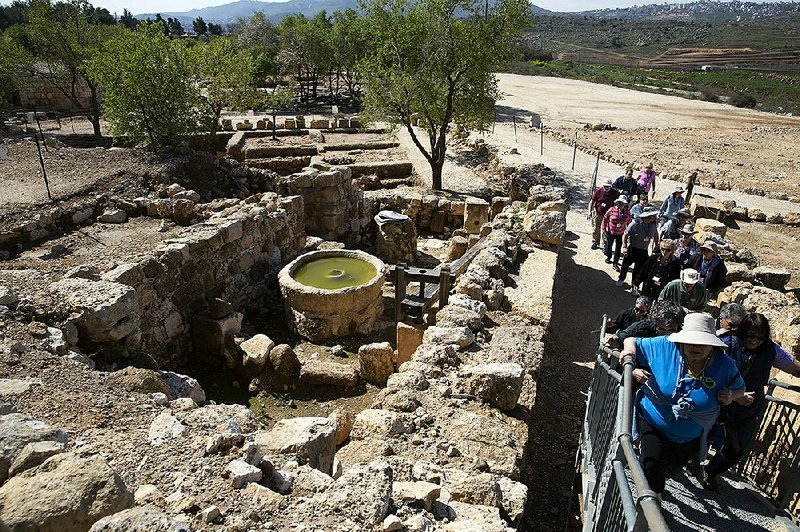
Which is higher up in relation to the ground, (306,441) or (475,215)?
(306,441)

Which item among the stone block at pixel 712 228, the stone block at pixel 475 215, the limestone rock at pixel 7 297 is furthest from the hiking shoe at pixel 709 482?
the stone block at pixel 475 215

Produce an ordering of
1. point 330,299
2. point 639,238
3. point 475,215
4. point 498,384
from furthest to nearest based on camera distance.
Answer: point 475,215, point 330,299, point 639,238, point 498,384

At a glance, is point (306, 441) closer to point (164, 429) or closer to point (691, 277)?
point (164, 429)

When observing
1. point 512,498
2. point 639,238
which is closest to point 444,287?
point 639,238

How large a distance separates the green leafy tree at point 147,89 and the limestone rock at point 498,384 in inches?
596

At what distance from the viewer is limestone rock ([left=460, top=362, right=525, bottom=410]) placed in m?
5.67

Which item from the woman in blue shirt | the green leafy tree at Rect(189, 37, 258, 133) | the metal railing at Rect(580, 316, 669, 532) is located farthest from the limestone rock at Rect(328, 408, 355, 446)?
the green leafy tree at Rect(189, 37, 258, 133)

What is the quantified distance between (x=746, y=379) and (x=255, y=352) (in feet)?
24.4

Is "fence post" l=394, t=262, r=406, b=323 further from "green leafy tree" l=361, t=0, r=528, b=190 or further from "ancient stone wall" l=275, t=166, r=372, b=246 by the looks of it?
"green leafy tree" l=361, t=0, r=528, b=190

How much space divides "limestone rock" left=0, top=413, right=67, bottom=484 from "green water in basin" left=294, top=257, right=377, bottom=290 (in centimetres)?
738

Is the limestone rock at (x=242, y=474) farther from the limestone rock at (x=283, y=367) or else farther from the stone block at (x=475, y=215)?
the stone block at (x=475, y=215)

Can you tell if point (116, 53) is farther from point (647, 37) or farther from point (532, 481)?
point (647, 37)

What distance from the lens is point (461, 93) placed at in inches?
722

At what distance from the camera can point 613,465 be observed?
3072mm
